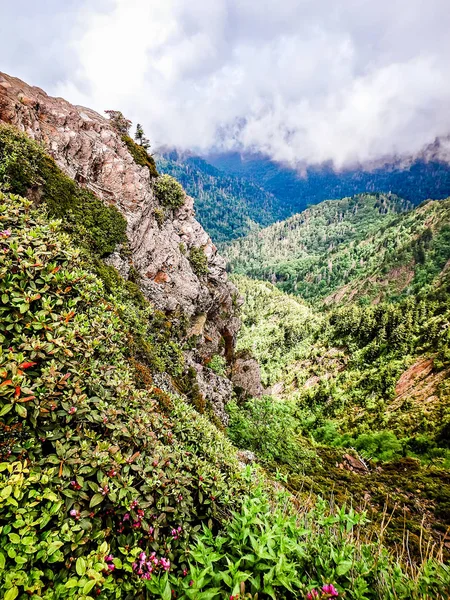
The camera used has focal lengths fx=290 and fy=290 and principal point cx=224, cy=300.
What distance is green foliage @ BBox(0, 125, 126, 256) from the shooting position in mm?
9266

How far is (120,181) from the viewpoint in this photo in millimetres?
17656

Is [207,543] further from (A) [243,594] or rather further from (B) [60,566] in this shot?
(B) [60,566]

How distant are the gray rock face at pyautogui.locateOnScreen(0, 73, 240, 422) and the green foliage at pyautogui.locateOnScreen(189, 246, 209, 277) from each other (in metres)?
0.91

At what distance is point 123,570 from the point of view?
9.93ft

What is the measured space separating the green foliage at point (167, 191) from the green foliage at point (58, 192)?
323 inches

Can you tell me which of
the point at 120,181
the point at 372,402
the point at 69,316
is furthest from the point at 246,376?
the point at 372,402

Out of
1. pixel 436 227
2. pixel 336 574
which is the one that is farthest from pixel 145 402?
pixel 436 227

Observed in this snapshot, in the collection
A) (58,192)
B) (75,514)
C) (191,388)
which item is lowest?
(191,388)

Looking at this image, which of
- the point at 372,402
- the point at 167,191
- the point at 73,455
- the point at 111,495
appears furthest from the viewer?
the point at 372,402

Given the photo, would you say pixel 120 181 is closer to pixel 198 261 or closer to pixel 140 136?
pixel 198 261

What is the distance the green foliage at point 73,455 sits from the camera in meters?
2.64

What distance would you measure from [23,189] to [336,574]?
11953 mm

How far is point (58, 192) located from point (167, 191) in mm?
12068

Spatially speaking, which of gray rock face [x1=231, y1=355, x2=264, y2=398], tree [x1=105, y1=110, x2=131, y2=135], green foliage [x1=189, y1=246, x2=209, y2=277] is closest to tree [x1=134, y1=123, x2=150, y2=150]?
tree [x1=105, y1=110, x2=131, y2=135]
